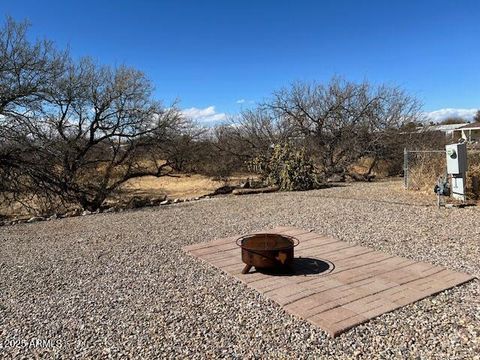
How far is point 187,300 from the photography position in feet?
12.5

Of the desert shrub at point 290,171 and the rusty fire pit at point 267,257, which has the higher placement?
the desert shrub at point 290,171

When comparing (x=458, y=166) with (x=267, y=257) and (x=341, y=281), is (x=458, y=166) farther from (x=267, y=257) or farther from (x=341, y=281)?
(x=267, y=257)

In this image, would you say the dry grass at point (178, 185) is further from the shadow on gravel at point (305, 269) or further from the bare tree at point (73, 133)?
the shadow on gravel at point (305, 269)

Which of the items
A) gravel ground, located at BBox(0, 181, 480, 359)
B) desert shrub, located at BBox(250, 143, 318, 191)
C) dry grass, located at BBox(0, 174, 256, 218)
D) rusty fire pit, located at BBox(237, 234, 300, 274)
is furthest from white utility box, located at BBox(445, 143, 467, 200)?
dry grass, located at BBox(0, 174, 256, 218)

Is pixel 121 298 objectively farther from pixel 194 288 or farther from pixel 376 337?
pixel 376 337

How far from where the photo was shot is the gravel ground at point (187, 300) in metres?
2.94

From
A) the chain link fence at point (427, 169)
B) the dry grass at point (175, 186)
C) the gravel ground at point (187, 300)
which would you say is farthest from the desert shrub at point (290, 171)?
the gravel ground at point (187, 300)

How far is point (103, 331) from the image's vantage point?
3.23m

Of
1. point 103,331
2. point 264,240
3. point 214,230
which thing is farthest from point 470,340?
point 214,230

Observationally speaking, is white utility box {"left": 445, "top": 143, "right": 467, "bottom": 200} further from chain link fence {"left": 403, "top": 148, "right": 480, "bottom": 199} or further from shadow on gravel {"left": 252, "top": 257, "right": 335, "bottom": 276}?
shadow on gravel {"left": 252, "top": 257, "right": 335, "bottom": 276}

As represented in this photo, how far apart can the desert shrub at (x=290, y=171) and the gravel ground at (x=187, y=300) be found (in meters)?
4.72

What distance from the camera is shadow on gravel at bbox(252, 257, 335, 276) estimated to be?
4.45 m

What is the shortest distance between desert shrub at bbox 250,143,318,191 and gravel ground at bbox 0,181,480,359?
472 centimetres


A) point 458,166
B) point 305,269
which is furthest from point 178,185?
point 305,269
